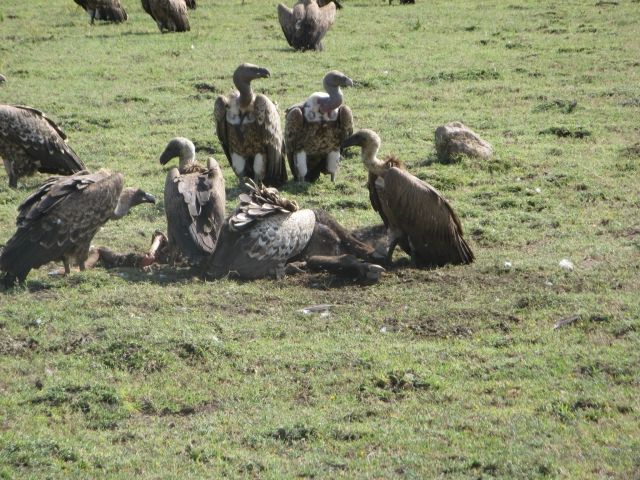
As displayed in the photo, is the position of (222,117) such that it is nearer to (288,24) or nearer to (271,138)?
(271,138)

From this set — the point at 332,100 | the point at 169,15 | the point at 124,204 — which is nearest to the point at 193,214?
the point at 124,204

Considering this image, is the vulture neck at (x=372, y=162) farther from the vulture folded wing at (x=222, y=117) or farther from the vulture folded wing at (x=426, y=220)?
the vulture folded wing at (x=222, y=117)

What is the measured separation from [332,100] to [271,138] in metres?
0.75

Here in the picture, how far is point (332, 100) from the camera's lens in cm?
1199

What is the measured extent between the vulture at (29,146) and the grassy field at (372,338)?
0.80ft

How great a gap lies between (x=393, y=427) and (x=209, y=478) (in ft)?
3.58

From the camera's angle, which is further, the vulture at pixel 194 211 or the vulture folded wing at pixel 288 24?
the vulture folded wing at pixel 288 24

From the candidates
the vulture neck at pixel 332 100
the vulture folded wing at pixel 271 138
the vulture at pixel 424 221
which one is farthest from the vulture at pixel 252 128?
the vulture at pixel 424 221

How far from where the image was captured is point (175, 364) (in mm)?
7219

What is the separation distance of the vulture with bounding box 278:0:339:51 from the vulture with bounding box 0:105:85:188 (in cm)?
701

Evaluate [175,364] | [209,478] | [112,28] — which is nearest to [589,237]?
[175,364]

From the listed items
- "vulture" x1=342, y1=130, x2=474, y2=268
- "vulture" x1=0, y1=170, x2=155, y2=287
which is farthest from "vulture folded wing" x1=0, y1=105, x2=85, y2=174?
"vulture" x1=342, y1=130, x2=474, y2=268

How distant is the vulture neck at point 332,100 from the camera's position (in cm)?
1195

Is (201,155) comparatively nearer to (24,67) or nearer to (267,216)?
(267,216)
